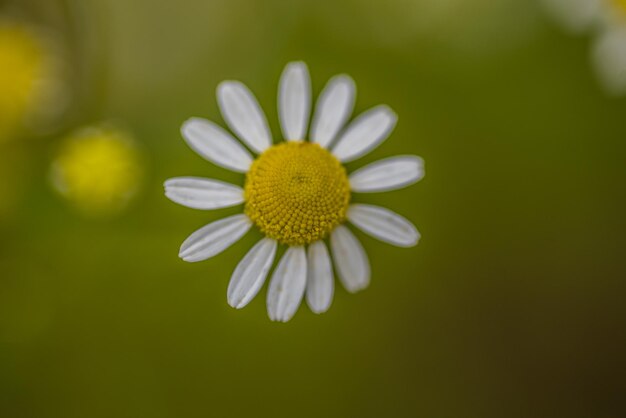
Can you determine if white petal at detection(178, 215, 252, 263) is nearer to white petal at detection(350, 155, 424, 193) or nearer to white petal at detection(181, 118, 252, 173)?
white petal at detection(181, 118, 252, 173)

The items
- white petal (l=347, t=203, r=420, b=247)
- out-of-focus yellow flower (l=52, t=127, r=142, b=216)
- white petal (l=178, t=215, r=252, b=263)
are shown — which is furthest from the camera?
out-of-focus yellow flower (l=52, t=127, r=142, b=216)

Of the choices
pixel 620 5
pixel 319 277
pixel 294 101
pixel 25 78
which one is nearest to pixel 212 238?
pixel 319 277

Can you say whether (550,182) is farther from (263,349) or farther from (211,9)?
(211,9)

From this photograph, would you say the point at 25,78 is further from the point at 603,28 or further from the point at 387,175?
the point at 603,28

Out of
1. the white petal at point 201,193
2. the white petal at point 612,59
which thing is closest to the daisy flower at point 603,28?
the white petal at point 612,59

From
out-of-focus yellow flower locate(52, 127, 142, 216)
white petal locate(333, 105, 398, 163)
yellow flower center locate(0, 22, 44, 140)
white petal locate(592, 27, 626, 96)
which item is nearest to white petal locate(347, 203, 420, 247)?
white petal locate(333, 105, 398, 163)

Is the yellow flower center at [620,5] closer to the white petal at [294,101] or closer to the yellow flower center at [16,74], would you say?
the white petal at [294,101]
